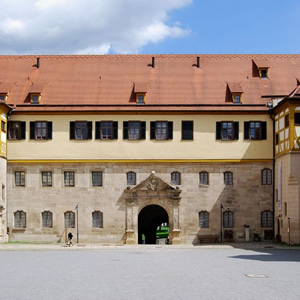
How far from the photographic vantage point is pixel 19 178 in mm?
46844

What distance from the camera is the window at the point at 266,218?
46.4 m

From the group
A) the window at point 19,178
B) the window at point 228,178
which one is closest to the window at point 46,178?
the window at point 19,178

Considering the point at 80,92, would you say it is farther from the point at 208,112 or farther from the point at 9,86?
the point at 208,112

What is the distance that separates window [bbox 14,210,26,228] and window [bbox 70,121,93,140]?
253 inches

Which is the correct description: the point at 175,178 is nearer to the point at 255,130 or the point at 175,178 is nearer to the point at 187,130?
the point at 187,130

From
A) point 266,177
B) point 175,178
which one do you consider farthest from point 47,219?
point 266,177

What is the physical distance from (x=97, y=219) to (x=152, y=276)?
77.9ft

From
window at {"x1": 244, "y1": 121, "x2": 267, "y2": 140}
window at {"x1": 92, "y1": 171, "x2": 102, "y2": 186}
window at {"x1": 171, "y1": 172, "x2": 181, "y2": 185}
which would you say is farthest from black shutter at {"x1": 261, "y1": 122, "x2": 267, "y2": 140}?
window at {"x1": 92, "y1": 171, "x2": 102, "y2": 186}

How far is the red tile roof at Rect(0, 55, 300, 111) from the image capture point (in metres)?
47.5

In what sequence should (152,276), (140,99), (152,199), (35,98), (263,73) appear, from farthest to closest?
(263,73) → (140,99) → (35,98) → (152,199) → (152,276)

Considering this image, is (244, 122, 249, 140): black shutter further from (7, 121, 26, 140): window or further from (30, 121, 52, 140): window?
(7, 121, 26, 140): window

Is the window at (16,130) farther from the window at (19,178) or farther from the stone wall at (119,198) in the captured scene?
the window at (19,178)

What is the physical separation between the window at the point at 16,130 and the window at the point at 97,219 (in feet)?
24.2

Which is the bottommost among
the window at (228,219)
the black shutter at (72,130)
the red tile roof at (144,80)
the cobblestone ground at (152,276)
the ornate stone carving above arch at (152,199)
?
the cobblestone ground at (152,276)
